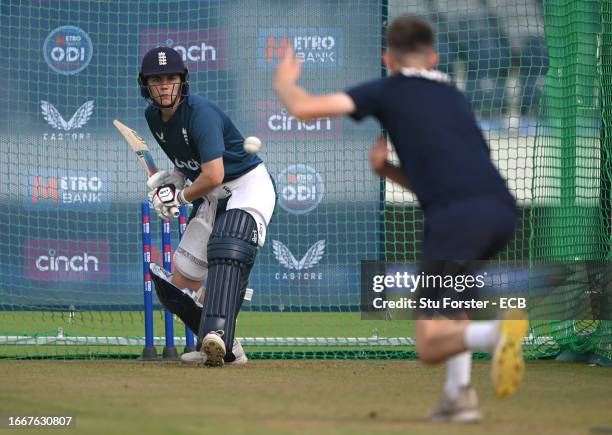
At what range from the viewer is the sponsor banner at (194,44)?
10.7 metres

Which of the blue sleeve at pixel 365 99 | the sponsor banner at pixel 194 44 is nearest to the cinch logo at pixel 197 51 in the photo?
the sponsor banner at pixel 194 44

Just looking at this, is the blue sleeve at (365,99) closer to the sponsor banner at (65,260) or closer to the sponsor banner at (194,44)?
the sponsor banner at (194,44)

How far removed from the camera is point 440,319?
17.1 feet

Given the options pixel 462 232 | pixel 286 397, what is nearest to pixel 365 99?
pixel 462 232

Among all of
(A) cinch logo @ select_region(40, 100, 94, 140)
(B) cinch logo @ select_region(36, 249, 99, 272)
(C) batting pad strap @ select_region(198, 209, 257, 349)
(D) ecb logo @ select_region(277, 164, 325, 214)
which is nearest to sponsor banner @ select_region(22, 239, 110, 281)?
(B) cinch logo @ select_region(36, 249, 99, 272)

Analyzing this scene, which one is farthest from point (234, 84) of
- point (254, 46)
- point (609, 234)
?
point (609, 234)

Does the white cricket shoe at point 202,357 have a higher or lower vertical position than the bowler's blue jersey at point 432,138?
lower

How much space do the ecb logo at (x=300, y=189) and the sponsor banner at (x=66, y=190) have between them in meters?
1.57

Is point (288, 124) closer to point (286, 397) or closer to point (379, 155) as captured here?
point (286, 397)

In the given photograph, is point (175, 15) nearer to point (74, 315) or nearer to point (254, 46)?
point (254, 46)

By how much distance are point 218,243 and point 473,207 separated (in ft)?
10.2

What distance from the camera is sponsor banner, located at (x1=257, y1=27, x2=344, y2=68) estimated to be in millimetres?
10539

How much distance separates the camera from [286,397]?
6152mm

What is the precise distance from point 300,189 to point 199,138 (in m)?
2.98
